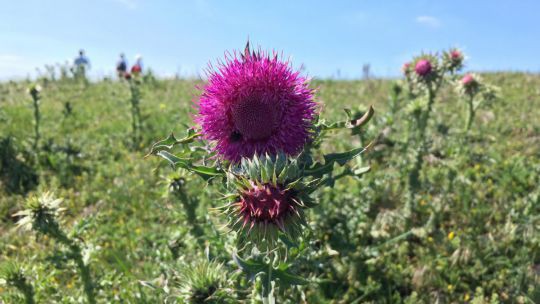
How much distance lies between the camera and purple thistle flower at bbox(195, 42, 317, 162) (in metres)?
2.88

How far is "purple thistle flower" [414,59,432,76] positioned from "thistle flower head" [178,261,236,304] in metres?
4.97

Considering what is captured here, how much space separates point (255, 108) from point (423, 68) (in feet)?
15.2

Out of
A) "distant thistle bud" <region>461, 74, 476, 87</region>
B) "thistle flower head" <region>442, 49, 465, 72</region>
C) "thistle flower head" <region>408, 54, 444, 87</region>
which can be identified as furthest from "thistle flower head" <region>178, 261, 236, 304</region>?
"distant thistle bud" <region>461, 74, 476, 87</region>

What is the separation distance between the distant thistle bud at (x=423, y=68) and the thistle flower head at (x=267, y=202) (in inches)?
193

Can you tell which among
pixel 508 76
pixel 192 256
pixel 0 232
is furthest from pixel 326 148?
pixel 508 76

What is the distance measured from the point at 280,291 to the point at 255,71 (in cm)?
176

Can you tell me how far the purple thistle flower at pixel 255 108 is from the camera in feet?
9.45

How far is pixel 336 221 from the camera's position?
5719 mm

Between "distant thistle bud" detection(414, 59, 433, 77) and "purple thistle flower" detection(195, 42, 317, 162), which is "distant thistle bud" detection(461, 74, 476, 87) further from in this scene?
"purple thistle flower" detection(195, 42, 317, 162)

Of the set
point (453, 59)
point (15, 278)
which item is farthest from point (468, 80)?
point (15, 278)

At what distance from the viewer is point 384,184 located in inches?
263

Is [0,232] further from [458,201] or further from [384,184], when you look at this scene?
[458,201]

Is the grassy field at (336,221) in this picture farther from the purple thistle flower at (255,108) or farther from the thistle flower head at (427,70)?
the thistle flower head at (427,70)

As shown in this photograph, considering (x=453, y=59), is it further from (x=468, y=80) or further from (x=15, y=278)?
(x=15, y=278)
